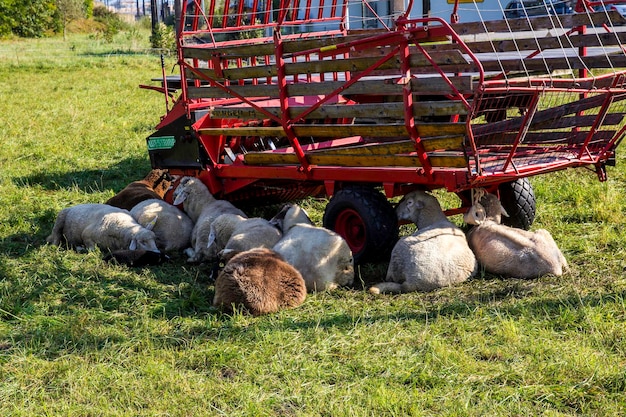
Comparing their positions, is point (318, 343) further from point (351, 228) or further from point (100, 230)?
point (100, 230)

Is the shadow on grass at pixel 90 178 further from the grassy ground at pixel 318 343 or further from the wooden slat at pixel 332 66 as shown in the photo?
the wooden slat at pixel 332 66

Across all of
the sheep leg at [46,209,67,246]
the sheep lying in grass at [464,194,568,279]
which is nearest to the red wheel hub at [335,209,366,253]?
the sheep lying in grass at [464,194,568,279]

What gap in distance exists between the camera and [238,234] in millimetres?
7164

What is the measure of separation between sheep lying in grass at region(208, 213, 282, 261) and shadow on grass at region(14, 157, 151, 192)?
11.6 feet

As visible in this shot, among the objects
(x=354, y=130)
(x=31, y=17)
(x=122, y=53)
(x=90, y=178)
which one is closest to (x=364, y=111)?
(x=354, y=130)

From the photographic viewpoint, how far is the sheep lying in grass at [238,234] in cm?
704

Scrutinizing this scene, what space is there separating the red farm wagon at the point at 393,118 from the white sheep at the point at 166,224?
0.54 m

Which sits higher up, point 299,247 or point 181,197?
point 299,247

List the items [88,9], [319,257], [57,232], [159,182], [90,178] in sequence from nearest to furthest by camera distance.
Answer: [319,257], [57,232], [159,182], [90,178], [88,9]

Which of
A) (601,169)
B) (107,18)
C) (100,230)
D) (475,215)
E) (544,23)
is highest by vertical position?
(544,23)

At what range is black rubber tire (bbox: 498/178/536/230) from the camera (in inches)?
310

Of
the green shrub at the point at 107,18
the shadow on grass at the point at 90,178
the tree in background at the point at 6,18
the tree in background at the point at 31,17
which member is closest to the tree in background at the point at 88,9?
the green shrub at the point at 107,18

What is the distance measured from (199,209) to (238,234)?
133 centimetres

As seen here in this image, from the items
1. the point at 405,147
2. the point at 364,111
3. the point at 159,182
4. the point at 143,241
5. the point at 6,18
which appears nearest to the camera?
the point at 405,147
